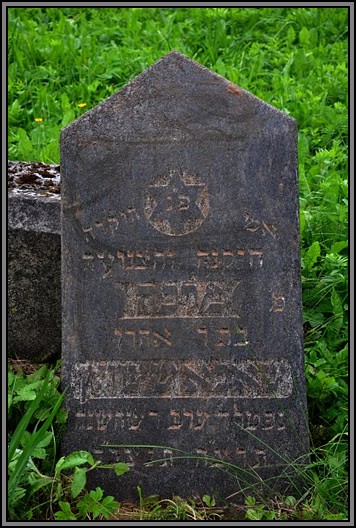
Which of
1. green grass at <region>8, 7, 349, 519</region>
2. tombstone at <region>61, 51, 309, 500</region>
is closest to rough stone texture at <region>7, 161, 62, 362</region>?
tombstone at <region>61, 51, 309, 500</region>

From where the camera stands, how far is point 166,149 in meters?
3.01

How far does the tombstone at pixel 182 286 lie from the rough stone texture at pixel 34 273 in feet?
1.25

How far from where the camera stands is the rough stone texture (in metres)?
3.40

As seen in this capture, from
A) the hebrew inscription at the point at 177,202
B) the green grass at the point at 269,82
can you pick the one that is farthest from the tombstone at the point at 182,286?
the green grass at the point at 269,82

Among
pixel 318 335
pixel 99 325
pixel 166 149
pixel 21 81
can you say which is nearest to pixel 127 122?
pixel 166 149

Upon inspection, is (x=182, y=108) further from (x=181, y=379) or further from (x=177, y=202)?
(x=181, y=379)

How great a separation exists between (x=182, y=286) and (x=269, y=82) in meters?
3.19

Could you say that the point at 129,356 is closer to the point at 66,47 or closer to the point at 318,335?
the point at 318,335

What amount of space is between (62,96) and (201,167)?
110 inches

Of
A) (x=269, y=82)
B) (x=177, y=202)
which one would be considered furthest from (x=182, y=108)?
(x=269, y=82)

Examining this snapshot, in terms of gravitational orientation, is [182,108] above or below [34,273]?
above

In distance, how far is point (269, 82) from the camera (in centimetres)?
588

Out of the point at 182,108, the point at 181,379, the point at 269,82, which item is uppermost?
the point at 269,82

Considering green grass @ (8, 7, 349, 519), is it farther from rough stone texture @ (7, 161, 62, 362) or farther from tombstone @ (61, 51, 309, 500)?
rough stone texture @ (7, 161, 62, 362)
